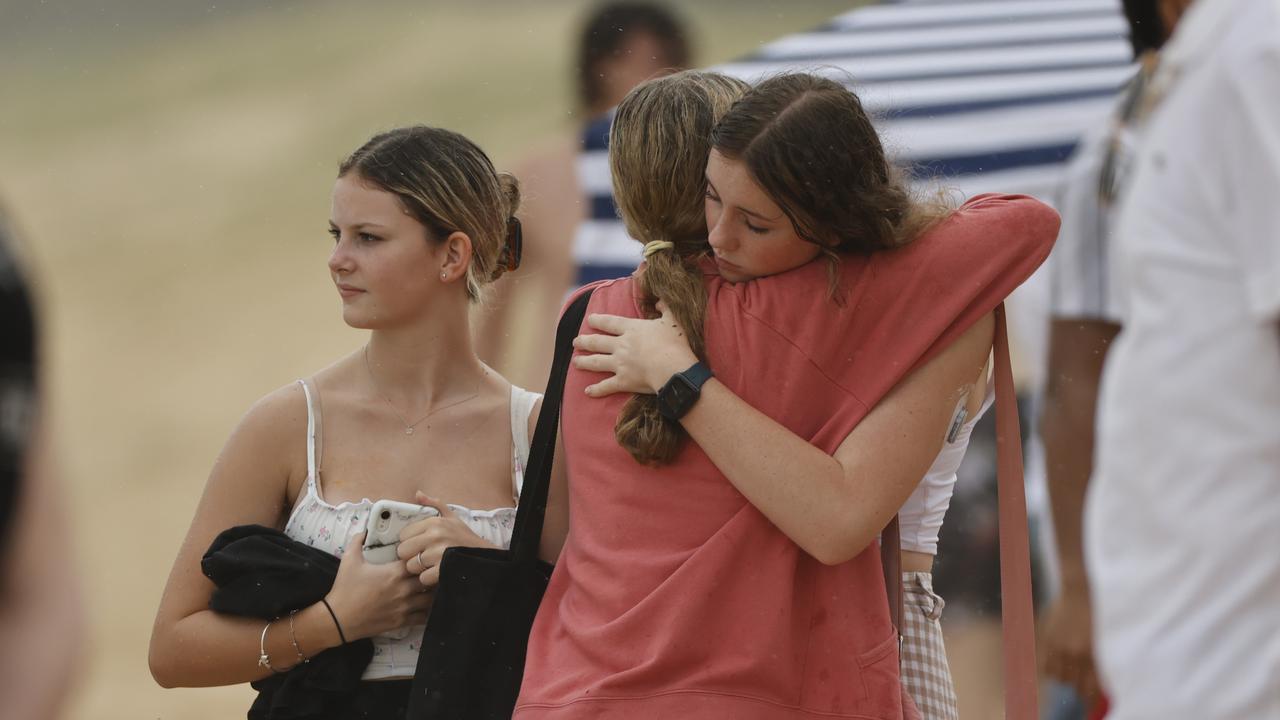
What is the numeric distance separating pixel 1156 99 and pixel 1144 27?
204 millimetres

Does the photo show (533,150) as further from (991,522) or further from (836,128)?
(836,128)

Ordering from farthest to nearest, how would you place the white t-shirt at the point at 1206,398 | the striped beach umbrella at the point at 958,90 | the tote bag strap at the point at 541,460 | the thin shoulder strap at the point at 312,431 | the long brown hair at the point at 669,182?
the striped beach umbrella at the point at 958,90
the thin shoulder strap at the point at 312,431
the tote bag strap at the point at 541,460
the long brown hair at the point at 669,182
the white t-shirt at the point at 1206,398

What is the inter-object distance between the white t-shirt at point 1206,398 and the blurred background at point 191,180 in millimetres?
5441

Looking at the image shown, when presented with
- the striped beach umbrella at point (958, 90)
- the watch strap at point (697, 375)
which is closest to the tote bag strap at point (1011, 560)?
the watch strap at point (697, 375)

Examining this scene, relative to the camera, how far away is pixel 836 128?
6.23 feet

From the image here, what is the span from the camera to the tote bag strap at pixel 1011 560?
2000 mm

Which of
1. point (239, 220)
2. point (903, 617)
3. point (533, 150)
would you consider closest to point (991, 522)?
point (533, 150)

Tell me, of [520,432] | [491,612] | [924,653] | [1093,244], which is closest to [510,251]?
[520,432]

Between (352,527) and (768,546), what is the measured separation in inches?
25.6

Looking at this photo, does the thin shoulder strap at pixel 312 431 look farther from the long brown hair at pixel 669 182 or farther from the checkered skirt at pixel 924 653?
the checkered skirt at pixel 924 653

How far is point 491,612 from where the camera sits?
2.06 meters

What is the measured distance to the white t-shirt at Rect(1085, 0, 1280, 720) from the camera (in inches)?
59.2

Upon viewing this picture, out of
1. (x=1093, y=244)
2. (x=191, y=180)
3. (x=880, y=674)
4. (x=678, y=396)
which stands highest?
(x=678, y=396)

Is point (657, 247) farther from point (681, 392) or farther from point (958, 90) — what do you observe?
point (958, 90)
